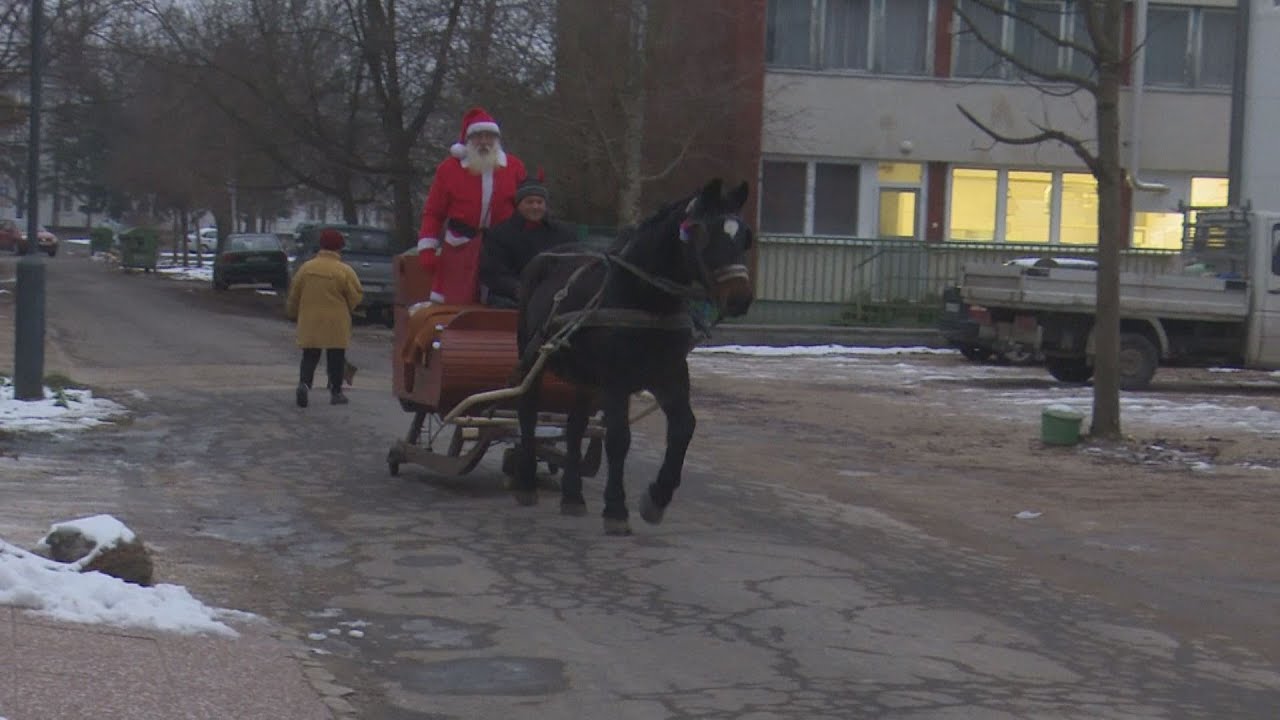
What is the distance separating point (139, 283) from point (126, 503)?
4136 centimetres

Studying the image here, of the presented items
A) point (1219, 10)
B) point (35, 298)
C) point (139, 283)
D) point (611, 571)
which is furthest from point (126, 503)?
point (139, 283)

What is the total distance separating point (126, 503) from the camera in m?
10.7

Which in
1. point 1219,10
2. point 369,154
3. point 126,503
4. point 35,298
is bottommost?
point 126,503

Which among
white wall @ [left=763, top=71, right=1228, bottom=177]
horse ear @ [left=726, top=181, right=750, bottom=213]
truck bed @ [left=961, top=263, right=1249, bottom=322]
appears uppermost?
white wall @ [left=763, top=71, right=1228, bottom=177]

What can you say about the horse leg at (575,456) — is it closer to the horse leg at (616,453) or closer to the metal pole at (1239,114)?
the horse leg at (616,453)

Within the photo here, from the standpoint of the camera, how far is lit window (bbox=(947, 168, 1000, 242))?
32688 millimetres

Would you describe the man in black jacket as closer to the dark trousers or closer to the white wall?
the dark trousers

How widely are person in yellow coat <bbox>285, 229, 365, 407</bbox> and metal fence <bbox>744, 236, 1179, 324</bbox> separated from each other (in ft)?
49.8

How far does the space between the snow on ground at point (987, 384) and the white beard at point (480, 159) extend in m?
7.85

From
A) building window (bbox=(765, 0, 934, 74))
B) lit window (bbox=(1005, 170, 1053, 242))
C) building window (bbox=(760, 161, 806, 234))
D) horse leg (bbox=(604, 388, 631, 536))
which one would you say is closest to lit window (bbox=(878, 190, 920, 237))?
building window (bbox=(760, 161, 806, 234))

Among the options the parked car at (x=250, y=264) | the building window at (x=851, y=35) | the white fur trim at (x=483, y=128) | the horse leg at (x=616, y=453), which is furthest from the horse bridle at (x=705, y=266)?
the parked car at (x=250, y=264)

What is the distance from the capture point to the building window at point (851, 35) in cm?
3175

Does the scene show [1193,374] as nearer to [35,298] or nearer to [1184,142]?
[1184,142]

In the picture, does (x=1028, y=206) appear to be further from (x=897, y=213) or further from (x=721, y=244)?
(x=721, y=244)
